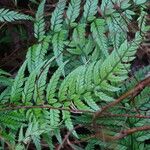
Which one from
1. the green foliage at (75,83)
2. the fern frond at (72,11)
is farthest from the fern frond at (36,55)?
the fern frond at (72,11)

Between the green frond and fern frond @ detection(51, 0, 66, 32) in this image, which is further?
fern frond @ detection(51, 0, 66, 32)

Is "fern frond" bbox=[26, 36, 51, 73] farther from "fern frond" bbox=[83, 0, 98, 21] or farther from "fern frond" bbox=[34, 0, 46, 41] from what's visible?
"fern frond" bbox=[83, 0, 98, 21]

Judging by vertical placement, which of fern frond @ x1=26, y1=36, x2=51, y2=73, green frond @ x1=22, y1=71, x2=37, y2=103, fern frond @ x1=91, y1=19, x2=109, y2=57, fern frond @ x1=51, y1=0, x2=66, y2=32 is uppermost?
fern frond @ x1=51, y1=0, x2=66, y2=32

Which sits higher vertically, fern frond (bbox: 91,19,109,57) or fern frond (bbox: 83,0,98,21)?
fern frond (bbox: 83,0,98,21)

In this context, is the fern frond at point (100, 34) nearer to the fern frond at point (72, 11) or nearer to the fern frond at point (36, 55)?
the fern frond at point (72, 11)

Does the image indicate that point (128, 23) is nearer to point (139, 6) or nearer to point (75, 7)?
point (139, 6)

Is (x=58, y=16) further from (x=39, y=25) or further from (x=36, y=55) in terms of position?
(x=36, y=55)

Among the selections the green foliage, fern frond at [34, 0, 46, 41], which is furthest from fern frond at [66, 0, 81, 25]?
fern frond at [34, 0, 46, 41]
